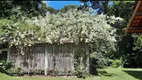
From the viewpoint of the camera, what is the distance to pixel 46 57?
14.7 meters

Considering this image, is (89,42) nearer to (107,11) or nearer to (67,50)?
(67,50)

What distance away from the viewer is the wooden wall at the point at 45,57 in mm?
14628

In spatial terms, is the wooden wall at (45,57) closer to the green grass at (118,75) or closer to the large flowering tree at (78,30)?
the large flowering tree at (78,30)

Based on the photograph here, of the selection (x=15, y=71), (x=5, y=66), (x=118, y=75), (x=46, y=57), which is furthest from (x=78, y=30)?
(x=5, y=66)

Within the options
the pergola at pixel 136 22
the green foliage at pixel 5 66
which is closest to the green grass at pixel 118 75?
the pergola at pixel 136 22

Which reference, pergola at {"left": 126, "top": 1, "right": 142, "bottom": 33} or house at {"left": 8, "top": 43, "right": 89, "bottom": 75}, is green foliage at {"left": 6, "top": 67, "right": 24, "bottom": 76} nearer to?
house at {"left": 8, "top": 43, "right": 89, "bottom": 75}

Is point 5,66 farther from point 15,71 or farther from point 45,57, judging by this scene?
point 45,57

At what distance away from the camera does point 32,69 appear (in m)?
14.7

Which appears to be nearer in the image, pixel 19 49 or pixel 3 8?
pixel 19 49

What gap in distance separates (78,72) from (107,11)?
14.6 m

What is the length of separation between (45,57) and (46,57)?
0.06 meters

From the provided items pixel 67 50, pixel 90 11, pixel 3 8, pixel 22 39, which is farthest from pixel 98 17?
pixel 3 8

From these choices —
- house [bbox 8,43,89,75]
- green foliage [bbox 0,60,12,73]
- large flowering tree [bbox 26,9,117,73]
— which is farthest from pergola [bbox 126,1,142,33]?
green foliage [bbox 0,60,12,73]

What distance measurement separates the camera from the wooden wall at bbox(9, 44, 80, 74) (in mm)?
14628
